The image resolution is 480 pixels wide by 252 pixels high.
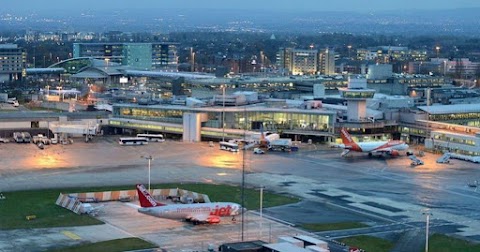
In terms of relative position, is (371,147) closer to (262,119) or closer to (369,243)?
(262,119)

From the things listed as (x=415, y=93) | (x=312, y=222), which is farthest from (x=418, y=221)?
(x=415, y=93)

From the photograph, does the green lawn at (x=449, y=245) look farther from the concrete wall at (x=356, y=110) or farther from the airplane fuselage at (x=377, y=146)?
the concrete wall at (x=356, y=110)

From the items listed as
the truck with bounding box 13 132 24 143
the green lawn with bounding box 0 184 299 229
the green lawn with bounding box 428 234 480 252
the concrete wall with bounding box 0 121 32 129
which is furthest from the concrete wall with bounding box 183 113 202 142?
the green lawn with bounding box 428 234 480 252

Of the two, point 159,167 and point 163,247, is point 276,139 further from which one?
point 163,247

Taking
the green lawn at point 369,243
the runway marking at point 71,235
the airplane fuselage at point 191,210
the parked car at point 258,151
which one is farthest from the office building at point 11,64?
the green lawn at point 369,243

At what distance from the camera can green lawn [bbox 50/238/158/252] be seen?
26.7 m

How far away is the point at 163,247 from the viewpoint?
89.2 ft

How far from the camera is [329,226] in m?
30.2

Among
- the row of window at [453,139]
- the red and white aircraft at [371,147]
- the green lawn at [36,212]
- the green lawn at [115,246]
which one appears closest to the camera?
the green lawn at [115,246]

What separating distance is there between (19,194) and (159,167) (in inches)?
362

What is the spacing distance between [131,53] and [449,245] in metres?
94.3

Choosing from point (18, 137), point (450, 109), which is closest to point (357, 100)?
point (450, 109)

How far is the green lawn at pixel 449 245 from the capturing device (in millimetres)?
27531

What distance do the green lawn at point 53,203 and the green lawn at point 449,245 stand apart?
6959 mm
